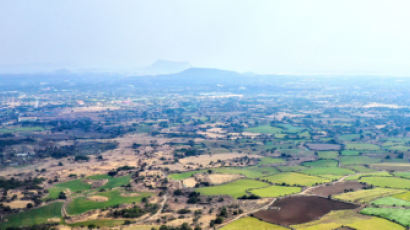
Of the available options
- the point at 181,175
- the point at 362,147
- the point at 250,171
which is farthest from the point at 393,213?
the point at 362,147

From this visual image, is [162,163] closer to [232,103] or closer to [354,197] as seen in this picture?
[354,197]

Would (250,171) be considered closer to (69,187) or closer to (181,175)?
(181,175)

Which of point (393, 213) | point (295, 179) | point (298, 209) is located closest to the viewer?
point (393, 213)

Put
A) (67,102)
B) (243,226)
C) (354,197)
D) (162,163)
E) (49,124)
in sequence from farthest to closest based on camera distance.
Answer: (67,102) < (49,124) < (162,163) < (354,197) < (243,226)

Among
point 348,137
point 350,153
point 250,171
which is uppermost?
point 348,137

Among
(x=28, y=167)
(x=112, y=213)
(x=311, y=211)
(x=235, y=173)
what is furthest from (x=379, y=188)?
(x=28, y=167)
